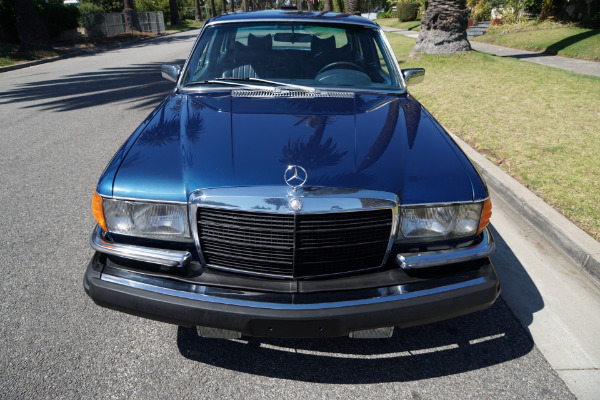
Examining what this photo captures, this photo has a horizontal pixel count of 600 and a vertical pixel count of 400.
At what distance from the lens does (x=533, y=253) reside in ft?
11.5

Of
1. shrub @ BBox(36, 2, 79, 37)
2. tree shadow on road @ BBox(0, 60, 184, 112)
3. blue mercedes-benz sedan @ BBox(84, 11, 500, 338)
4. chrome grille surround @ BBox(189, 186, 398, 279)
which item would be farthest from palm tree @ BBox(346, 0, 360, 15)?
chrome grille surround @ BBox(189, 186, 398, 279)

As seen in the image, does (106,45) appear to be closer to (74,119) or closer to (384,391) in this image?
(74,119)

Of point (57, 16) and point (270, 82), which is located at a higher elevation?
point (270, 82)

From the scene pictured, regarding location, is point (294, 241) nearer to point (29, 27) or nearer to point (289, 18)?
point (289, 18)

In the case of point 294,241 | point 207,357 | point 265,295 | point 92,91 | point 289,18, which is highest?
point 289,18

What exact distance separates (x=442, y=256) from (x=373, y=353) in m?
0.71

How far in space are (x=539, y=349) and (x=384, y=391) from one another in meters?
0.97

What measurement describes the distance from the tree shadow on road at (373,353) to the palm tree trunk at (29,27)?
20191mm

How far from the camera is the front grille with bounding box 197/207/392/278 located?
2043 millimetres

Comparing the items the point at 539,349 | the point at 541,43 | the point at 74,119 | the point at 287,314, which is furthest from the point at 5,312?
the point at 541,43

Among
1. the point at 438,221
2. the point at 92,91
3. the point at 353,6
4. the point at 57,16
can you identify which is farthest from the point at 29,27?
the point at 438,221

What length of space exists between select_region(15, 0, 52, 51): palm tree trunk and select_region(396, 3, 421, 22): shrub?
2754 centimetres

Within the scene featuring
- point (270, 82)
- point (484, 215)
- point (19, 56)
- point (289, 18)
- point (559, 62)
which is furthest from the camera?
point (19, 56)

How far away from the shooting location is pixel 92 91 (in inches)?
394
